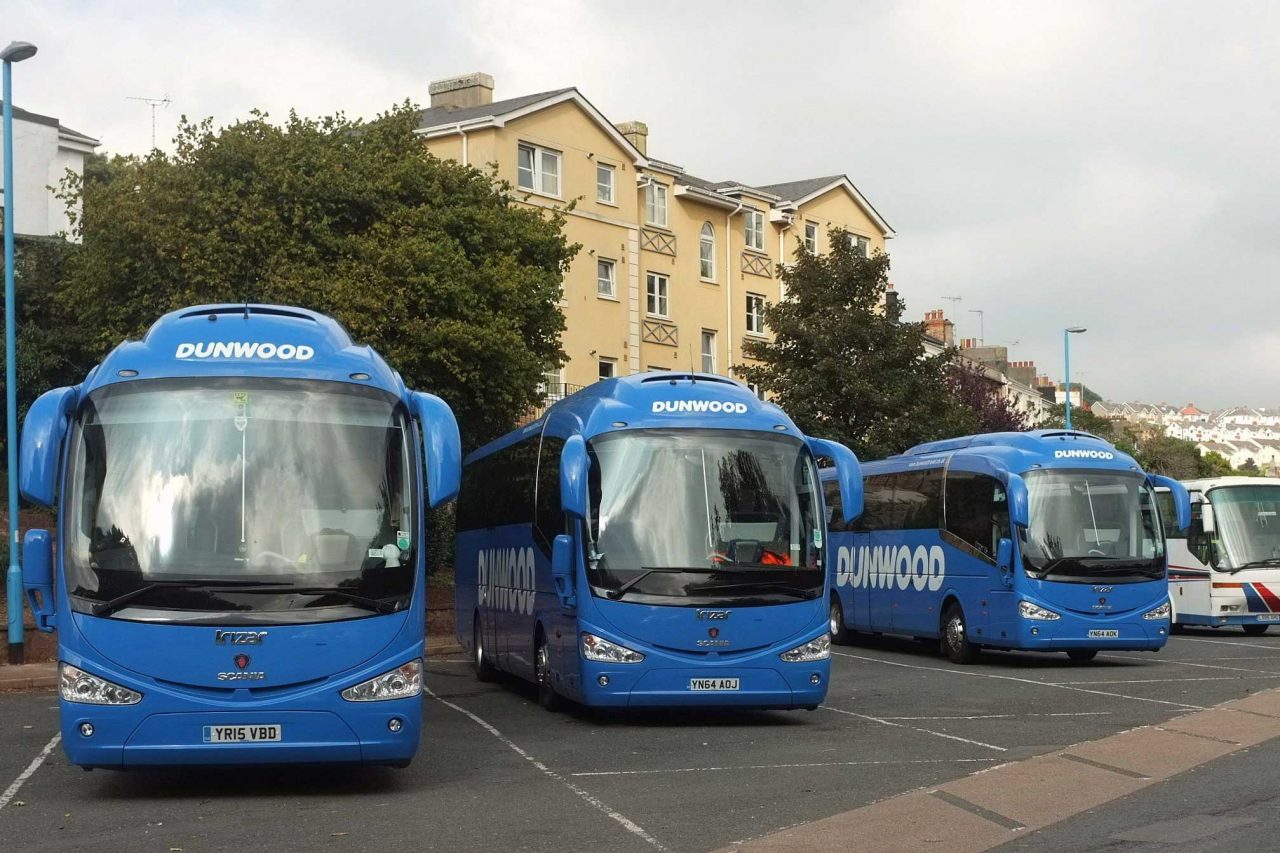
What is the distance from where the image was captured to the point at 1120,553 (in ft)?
75.4

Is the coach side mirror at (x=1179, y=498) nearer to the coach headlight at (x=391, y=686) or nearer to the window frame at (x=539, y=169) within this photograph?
the coach headlight at (x=391, y=686)

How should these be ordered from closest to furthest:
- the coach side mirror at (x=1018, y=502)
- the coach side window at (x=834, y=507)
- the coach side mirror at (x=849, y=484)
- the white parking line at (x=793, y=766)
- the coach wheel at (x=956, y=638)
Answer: the white parking line at (x=793, y=766) < the coach side mirror at (x=849, y=484) < the coach side mirror at (x=1018, y=502) < the coach wheel at (x=956, y=638) < the coach side window at (x=834, y=507)

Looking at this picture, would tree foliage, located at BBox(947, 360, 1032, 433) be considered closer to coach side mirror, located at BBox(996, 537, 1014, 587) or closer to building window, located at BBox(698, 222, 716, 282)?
building window, located at BBox(698, 222, 716, 282)

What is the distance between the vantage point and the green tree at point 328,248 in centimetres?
3081

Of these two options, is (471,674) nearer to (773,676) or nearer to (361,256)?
(773,676)

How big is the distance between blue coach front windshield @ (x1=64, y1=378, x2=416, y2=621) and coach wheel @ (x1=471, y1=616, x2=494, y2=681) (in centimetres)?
995

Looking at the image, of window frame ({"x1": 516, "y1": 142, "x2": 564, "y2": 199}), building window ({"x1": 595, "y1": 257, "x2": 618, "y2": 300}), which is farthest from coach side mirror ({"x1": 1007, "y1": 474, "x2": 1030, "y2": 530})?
building window ({"x1": 595, "y1": 257, "x2": 618, "y2": 300})

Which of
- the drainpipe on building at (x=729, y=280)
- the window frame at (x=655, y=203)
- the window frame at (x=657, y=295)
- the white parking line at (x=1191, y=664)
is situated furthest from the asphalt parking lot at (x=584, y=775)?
the drainpipe on building at (x=729, y=280)

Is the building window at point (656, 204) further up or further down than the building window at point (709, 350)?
further up

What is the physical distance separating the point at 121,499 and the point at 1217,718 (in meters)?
10.2

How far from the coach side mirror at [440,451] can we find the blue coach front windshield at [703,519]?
411 cm

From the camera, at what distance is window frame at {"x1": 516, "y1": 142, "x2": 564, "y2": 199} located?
47.4 m

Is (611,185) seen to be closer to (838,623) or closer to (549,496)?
(838,623)

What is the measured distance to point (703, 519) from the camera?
52.0 feet
